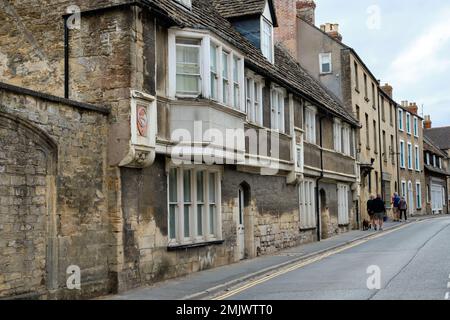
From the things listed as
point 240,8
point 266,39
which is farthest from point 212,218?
point 240,8

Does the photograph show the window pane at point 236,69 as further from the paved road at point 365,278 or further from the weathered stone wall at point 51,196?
the paved road at point 365,278

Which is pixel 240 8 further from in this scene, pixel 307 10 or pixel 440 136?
pixel 440 136

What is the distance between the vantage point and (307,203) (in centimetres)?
2492

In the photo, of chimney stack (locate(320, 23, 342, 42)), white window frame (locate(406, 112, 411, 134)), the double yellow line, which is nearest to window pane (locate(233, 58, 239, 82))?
the double yellow line

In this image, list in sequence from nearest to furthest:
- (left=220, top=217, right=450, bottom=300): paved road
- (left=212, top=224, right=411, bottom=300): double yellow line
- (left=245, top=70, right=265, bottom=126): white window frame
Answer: (left=220, top=217, right=450, bottom=300): paved road
(left=212, top=224, right=411, bottom=300): double yellow line
(left=245, top=70, right=265, bottom=126): white window frame

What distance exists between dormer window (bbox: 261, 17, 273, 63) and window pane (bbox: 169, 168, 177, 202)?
9297mm

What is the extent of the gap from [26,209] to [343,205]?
2285cm

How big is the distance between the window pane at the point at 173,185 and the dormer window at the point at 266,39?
9.30 m

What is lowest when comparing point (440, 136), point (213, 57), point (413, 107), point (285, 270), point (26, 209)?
point (285, 270)

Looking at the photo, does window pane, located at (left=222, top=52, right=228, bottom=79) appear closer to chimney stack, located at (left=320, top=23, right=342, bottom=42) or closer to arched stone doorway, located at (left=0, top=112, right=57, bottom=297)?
arched stone doorway, located at (left=0, top=112, right=57, bottom=297)

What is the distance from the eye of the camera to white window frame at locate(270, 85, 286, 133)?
20.9m
